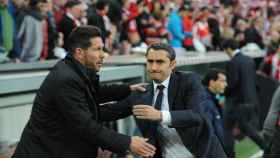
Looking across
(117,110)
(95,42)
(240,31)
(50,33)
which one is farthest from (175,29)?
(95,42)

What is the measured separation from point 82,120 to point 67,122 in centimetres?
18

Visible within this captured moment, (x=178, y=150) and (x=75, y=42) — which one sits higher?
(x=75, y=42)

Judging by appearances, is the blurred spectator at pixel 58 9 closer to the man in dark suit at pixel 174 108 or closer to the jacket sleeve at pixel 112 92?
the jacket sleeve at pixel 112 92

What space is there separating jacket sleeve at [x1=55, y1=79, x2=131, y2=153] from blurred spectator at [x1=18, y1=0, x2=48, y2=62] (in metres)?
4.99

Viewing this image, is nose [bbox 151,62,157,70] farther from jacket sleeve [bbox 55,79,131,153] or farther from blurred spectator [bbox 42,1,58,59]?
blurred spectator [bbox 42,1,58,59]

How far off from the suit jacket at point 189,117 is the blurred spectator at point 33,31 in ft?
15.2

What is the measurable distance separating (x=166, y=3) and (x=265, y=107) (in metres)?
3.25

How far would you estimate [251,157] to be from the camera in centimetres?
1156

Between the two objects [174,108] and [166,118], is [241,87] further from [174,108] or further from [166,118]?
[166,118]

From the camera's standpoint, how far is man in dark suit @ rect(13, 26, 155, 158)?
176 inches

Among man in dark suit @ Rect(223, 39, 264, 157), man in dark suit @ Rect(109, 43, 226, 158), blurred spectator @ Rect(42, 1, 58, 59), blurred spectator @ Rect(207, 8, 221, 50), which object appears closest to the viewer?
man in dark suit @ Rect(109, 43, 226, 158)

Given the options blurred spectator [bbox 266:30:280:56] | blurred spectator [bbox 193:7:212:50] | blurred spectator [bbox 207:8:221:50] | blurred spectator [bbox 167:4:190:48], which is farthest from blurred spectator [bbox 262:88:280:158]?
blurred spectator [bbox 207:8:221:50]

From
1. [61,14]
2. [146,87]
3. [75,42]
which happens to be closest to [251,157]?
[61,14]

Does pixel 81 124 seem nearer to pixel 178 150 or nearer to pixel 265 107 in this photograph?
pixel 178 150
